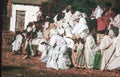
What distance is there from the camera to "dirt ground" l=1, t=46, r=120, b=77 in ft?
42.3

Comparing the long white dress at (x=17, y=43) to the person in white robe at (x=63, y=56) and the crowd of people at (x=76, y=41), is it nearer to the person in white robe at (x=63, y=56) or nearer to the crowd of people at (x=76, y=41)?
the crowd of people at (x=76, y=41)

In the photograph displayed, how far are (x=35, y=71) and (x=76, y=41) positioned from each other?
121 inches

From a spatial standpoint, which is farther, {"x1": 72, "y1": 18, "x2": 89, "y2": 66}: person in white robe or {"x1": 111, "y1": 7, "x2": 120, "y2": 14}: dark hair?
{"x1": 111, "y1": 7, "x2": 120, "y2": 14}: dark hair

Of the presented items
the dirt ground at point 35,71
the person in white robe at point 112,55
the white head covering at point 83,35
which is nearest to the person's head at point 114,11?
the white head covering at point 83,35

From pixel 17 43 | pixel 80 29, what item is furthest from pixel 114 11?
pixel 17 43

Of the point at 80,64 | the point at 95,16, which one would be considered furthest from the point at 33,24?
the point at 80,64

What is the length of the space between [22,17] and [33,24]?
14.0 m

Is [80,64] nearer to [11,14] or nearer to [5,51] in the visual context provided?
[5,51]

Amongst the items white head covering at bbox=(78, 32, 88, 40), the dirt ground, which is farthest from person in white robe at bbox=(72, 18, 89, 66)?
the dirt ground

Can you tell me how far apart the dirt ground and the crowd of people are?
479 mm

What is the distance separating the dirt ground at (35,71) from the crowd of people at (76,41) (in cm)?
48

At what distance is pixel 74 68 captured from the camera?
15094 millimetres

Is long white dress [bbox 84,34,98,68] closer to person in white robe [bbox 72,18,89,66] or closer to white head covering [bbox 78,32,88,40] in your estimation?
white head covering [bbox 78,32,88,40]

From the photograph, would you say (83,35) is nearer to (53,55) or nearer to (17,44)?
(53,55)
